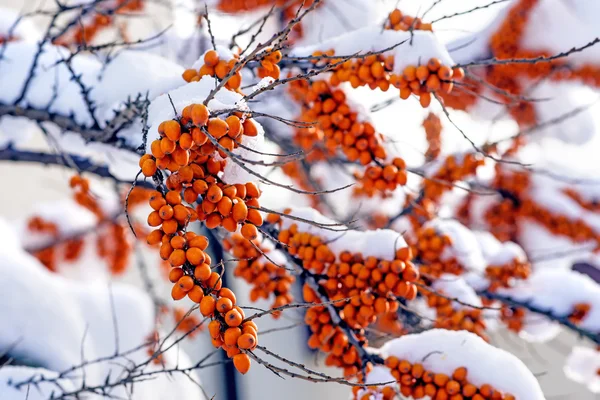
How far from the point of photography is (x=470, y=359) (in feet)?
5.68

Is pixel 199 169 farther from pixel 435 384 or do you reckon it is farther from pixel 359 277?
pixel 435 384

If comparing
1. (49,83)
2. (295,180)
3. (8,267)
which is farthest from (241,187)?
(295,180)

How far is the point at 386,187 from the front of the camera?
201cm

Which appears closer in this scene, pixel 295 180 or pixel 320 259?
pixel 320 259

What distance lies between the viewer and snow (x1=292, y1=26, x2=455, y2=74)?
1.75 m

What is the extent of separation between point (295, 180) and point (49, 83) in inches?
98.7

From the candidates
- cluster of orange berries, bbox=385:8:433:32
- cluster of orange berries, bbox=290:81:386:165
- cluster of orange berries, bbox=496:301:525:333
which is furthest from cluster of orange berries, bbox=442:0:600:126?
cluster of orange berries, bbox=290:81:386:165

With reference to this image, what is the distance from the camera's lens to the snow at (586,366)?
3.47 metres

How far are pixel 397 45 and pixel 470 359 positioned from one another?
3.63 ft

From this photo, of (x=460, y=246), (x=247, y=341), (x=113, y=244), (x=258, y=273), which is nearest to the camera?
(x=247, y=341)

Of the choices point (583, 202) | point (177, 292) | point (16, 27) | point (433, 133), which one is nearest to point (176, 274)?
point (177, 292)

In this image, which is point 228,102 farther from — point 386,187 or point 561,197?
point 561,197

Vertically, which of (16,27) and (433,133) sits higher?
(16,27)

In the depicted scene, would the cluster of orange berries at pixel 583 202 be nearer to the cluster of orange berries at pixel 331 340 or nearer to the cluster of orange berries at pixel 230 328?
the cluster of orange berries at pixel 331 340
